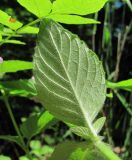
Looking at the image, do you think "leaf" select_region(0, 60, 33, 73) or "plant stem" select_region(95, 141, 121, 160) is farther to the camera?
"leaf" select_region(0, 60, 33, 73)

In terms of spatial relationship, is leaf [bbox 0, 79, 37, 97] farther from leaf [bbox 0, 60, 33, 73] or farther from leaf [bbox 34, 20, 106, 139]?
leaf [bbox 34, 20, 106, 139]

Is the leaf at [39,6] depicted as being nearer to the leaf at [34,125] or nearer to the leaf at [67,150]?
the leaf at [67,150]

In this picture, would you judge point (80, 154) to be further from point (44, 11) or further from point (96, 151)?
point (44, 11)

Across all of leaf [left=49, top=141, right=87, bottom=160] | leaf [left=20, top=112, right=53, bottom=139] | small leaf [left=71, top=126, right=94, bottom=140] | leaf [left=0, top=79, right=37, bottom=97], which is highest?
small leaf [left=71, top=126, right=94, bottom=140]

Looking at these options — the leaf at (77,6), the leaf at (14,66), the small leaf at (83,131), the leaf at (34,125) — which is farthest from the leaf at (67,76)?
the leaf at (34,125)

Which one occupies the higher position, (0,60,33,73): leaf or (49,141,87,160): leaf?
(49,141,87,160): leaf

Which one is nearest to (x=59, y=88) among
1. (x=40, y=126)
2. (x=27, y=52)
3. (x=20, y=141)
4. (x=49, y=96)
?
(x=49, y=96)

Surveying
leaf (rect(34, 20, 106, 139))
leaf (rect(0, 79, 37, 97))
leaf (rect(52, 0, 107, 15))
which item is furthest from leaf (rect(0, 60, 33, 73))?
leaf (rect(34, 20, 106, 139))

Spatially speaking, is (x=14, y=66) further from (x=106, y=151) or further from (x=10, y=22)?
(x=106, y=151)
